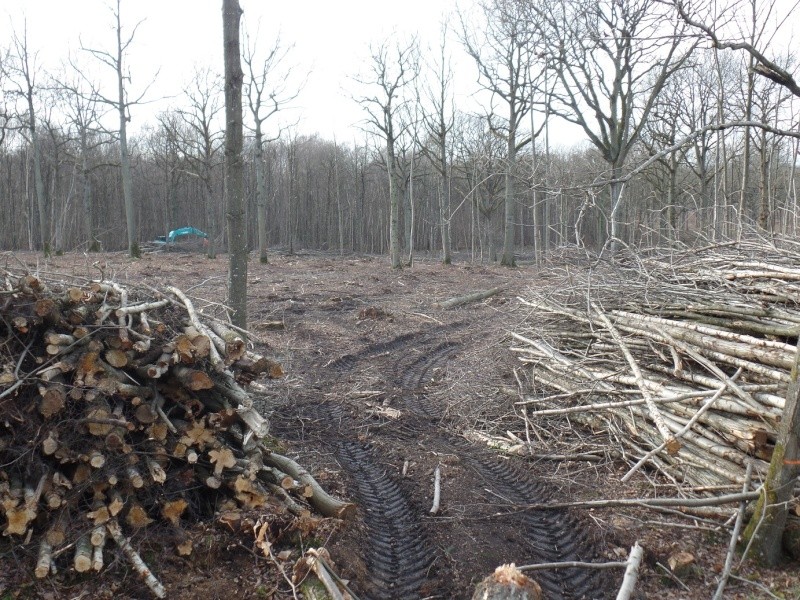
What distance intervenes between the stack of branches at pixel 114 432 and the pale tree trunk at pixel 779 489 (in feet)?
8.45

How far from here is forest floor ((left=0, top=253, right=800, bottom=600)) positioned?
11.1 feet

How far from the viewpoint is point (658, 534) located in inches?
157

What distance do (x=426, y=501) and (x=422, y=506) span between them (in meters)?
0.09

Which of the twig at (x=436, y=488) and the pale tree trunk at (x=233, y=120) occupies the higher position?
the pale tree trunk at (x=233, y=120)

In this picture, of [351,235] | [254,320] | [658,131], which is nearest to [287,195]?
[351,235]

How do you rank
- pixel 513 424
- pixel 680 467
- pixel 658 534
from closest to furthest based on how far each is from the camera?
pixel 658 534 < pixel 680 467 < pixel 513 424

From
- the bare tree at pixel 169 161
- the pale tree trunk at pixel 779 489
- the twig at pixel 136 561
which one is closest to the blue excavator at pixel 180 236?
the bare tree at pixel 169 161

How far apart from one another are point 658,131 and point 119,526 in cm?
2505

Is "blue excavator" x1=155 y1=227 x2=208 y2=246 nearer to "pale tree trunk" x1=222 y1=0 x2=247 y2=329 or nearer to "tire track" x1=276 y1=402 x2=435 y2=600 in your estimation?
"pale tree trunk" x1=222 y1=0 x2=247 y2=329

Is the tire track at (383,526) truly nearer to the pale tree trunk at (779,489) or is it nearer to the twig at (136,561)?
the twig at (136,561)

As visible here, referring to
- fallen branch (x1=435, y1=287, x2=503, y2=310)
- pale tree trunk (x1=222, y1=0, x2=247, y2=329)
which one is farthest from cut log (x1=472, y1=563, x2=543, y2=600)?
fallen branch (x1=435, y1=287, x2=503, y2=310)

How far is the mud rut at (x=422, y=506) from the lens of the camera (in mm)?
3527

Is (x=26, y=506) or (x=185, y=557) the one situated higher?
(x=26, y=506)

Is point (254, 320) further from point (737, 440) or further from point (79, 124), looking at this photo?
point (79, 124)
